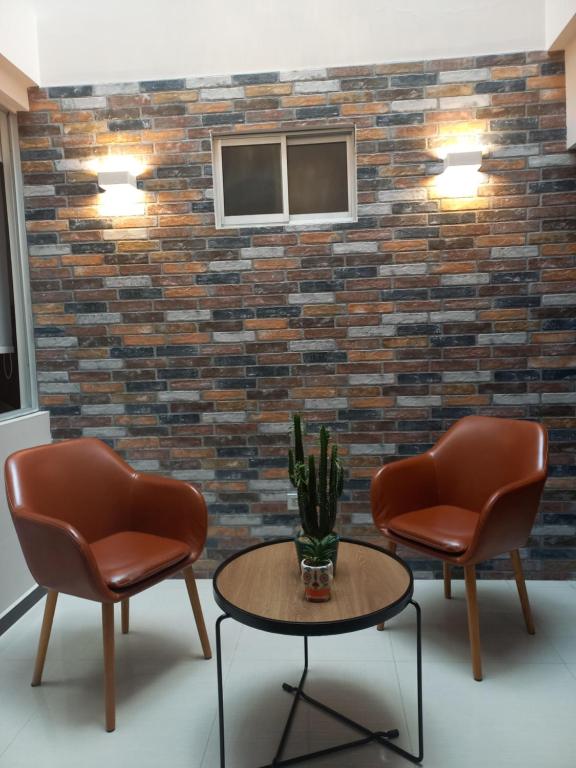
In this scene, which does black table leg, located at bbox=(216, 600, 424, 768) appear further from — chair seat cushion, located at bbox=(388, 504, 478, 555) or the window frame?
the window frame

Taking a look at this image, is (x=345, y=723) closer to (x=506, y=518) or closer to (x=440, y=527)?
(x=440, y=527)

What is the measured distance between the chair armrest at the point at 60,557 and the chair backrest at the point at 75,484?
0.17 metres

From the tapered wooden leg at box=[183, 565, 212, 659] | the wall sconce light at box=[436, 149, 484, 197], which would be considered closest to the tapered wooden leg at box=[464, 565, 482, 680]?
the tapered wooden leg at box=[183, 565, 212, 659]

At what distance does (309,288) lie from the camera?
303 cm

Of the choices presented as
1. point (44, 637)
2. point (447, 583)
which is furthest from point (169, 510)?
point (447, 583)

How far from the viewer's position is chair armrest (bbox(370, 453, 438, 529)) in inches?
103

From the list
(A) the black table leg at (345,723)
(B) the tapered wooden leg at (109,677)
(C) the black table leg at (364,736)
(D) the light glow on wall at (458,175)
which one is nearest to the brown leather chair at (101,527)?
(B) the tapered wooden leg at (109,677)

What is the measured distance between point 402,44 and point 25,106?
6.53 feet

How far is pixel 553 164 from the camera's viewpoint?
9.40ft

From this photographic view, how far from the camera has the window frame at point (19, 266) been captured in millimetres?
3070

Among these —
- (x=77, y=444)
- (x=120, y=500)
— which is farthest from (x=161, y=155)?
(x=120, y=500)

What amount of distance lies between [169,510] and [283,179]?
6.01 feet

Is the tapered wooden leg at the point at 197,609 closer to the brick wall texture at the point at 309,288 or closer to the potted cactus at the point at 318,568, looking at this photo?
the potted cactus at the point at 318,568

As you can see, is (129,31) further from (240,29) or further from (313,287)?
(313,287)
